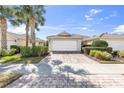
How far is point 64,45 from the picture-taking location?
71.1ft

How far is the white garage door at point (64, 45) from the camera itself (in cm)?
2159

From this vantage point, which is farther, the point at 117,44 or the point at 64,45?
the point at 64,45

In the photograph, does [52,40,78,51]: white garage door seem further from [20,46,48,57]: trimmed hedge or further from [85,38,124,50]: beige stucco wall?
[20,46,48,57]: trimmed hedge

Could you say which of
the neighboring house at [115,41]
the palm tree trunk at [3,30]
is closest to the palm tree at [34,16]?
the palm tree trunk at [3,30]

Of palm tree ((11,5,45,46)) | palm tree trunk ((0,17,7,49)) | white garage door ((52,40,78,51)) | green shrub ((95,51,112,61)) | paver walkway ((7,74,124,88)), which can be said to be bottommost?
paver walkway ((7,74,124,88))

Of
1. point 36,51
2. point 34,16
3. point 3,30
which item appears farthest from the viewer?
point 34,16

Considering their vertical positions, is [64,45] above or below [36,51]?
above

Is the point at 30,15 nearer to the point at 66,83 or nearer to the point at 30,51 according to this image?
the point at 30,51

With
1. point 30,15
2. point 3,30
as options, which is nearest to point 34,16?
point 30,15

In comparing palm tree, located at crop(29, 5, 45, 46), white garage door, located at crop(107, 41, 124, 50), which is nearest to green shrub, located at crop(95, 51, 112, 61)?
white garage door, located at crop(107, 41, 124, 50)

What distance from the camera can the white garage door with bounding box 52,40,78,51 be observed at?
21587 millimetres

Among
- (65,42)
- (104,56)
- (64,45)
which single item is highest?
(65,42)

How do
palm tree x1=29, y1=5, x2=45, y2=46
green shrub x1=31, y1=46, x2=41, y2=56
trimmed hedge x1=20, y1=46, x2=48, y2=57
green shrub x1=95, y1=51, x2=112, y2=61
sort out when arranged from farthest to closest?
1. palm tree x1=29, y1=5, x2=45, y2=46
2. green shrub x1=31, y1=46, x2=41, y2=56
3. trimmed hedge x1=20, y1=46, x2=48, y2=57
4. green shrub x1=95, y1=51, x2=112, y2=61
